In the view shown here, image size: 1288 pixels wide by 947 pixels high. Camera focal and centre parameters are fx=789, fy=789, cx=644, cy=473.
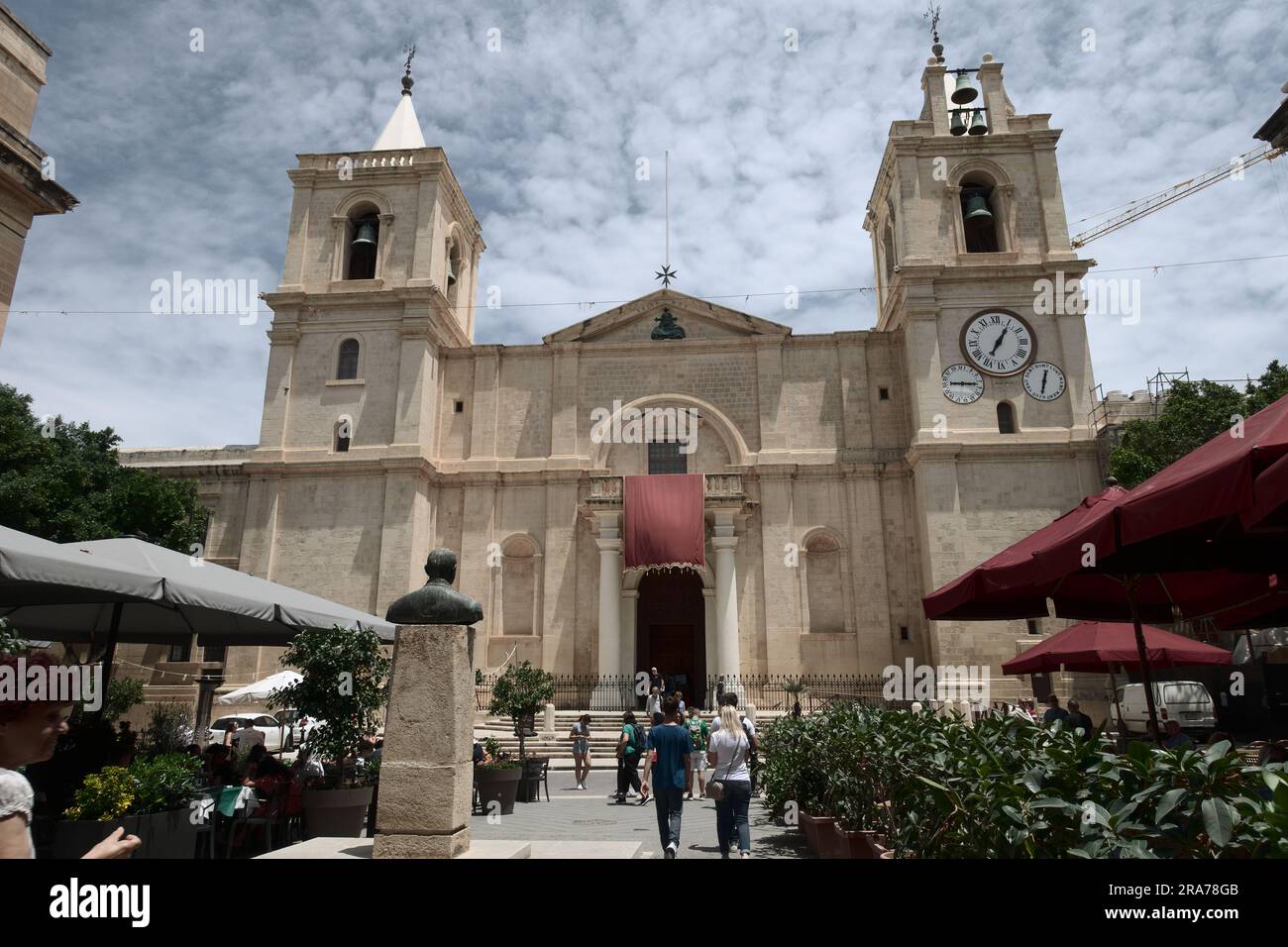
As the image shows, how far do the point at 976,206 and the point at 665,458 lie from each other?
13.8m

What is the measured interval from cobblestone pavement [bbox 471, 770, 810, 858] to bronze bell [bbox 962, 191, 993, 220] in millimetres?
21493

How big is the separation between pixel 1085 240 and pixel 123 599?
76.7m

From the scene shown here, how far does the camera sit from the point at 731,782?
8141 millimetres

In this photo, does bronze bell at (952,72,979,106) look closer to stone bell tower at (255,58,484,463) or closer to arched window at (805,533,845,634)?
arched window at (805,533,845,634)

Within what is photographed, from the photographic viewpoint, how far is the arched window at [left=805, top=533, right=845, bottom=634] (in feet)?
83.8

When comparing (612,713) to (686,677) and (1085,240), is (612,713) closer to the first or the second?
(686,677)

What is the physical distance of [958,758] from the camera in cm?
475

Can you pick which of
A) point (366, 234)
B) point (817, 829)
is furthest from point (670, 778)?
point (366, 234)

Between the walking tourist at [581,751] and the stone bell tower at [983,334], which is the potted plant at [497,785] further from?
the stone bell tower at [983,334]

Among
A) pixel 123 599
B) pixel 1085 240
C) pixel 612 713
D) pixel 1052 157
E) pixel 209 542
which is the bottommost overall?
pixel 612 713

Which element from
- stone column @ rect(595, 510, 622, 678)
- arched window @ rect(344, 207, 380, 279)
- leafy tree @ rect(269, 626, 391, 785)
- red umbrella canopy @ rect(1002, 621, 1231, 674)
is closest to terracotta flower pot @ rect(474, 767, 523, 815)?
leafy tree @ rect(269, 626, 391, 785)
